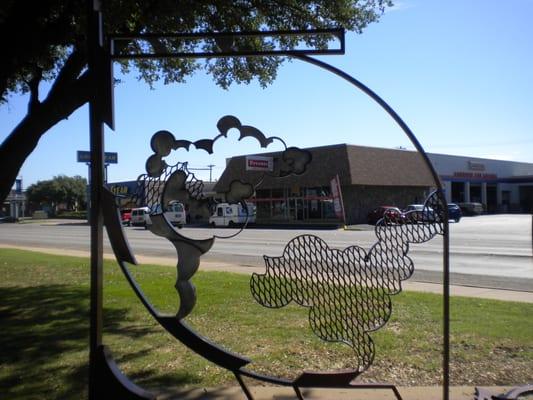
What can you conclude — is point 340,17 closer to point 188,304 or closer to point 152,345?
point 152,345

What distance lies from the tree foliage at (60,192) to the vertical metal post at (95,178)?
93.2 m

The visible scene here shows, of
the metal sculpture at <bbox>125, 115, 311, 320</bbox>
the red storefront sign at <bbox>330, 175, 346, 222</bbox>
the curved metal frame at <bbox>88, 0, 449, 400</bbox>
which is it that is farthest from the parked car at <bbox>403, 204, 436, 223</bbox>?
the red storefront sign at <bbox>330, 175, 346, 222</bbox>

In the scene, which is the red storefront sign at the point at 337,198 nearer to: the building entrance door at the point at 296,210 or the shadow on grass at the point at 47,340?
the building entrance door at the point at 296,210

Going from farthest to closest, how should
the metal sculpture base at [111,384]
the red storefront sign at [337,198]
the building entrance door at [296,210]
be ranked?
the building entrance door at [296,210]
the red storefront sign at [337,198]
the metal sculpture base at [111,384]

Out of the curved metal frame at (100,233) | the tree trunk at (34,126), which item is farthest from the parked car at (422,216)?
the tree trunk at (34,126)

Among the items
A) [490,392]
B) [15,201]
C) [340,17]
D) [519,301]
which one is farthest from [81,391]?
[15,201]

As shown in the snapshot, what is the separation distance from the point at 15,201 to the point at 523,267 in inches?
3402

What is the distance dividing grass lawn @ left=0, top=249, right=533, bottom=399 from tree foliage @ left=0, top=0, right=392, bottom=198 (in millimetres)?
2612

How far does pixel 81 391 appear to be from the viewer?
5062 mm

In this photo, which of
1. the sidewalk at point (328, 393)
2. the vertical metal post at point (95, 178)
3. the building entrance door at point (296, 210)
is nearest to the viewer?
the vertical metal post at point (95, 178)

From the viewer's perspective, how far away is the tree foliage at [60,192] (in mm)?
92625

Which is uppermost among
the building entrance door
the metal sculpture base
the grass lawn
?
the building entrance door

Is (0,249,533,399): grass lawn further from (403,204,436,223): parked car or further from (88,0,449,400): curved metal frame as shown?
(403,204,436,223): parked car

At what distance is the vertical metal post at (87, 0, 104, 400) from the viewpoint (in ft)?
13.9
